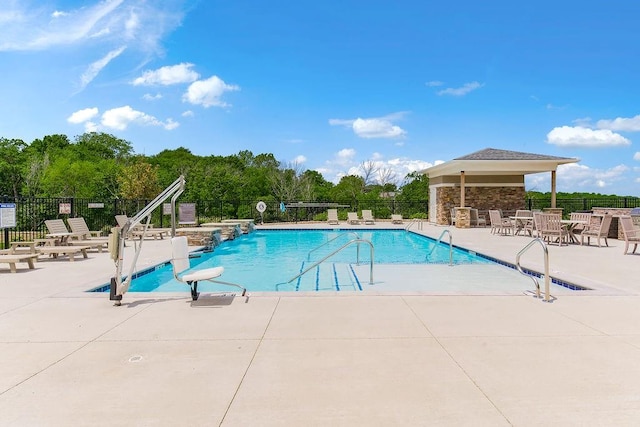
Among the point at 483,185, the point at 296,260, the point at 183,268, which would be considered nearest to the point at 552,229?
the point at 296,260

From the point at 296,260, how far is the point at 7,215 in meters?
6.76

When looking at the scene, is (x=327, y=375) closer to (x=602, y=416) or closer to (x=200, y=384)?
(x=200, y=384)

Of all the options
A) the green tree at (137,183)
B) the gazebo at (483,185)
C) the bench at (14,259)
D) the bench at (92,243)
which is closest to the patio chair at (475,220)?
the gazebo at (483,185)

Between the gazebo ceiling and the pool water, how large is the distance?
434 cm

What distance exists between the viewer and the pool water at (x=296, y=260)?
7855 mm

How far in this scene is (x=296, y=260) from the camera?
11.0 meters

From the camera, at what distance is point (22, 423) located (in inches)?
93.9

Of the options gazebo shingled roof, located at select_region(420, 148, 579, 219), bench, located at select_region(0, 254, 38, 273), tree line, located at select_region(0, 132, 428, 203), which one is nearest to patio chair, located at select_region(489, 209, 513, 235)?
gazebo shingled roof, located at select_region(420, 148, 579, 219)

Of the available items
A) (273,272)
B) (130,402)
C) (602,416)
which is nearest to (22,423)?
(130,402)

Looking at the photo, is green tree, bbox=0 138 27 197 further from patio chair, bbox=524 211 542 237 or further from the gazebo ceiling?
patio chair, bbox=524 211 542 237

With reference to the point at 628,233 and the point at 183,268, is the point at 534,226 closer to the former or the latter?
the point at 628,233

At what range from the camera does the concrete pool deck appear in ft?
8.28

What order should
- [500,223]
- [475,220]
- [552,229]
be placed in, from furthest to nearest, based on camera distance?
[475,220]
[500,223]
[552,229]

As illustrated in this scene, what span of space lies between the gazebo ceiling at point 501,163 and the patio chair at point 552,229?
5951 mm
